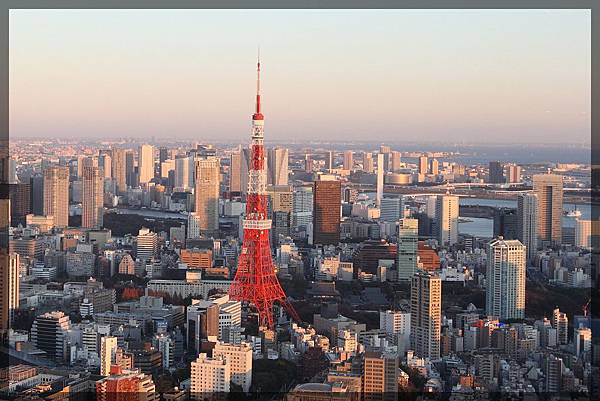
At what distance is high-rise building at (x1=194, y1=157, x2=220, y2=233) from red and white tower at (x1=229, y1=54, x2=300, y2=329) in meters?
2.21

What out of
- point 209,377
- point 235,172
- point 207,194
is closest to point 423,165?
point 235,172

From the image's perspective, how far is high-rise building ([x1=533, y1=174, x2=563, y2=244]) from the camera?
7.91 meters

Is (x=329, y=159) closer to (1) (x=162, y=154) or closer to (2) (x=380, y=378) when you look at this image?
(1) (x=162, y=154)

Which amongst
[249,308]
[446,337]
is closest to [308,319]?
[249,308]

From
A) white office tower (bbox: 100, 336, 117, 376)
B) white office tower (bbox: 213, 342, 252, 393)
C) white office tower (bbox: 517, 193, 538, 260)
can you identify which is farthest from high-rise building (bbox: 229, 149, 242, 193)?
white office tower (bbox: 213, 342, 252, 393)

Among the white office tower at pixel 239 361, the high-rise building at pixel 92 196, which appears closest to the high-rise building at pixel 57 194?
the high-rise building at pixel 92 196

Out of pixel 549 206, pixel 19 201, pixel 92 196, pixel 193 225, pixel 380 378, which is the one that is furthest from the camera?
pixel 92 196

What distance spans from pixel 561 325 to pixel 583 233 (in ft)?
4.33

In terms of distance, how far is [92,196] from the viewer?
10.8 meters

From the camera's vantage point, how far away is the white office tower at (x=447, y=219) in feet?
30.1

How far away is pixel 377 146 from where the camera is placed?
8.09 meters

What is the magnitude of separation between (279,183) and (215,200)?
1387 millimetres

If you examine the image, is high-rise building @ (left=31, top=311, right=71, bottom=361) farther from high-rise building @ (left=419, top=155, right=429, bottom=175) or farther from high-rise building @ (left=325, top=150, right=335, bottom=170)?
high-rise building @ (left=419, top=155, right=429, bottom=175)

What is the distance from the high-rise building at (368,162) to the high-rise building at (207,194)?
1.56m
